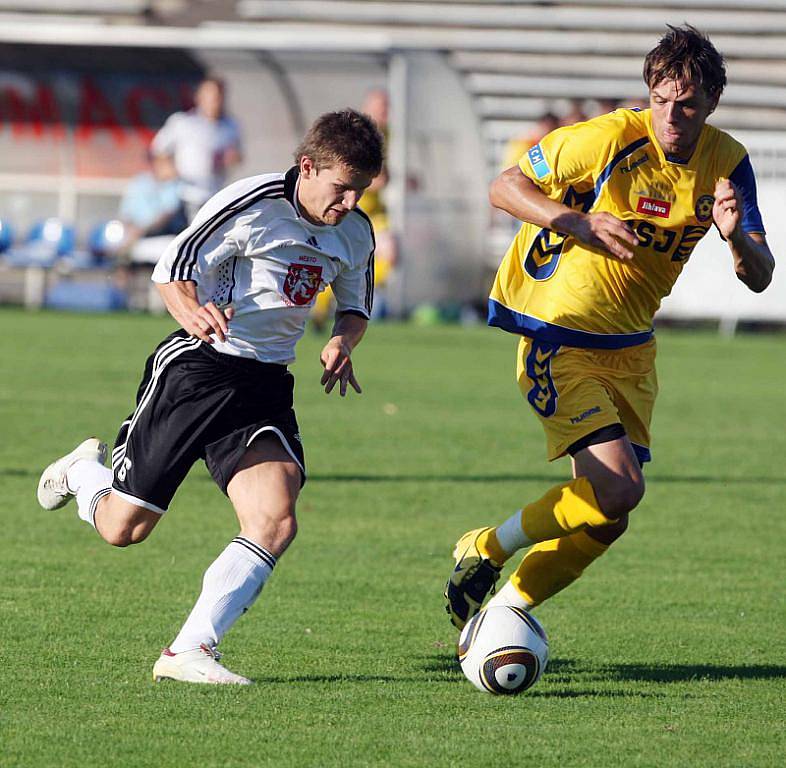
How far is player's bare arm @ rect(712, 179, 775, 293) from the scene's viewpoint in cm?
527

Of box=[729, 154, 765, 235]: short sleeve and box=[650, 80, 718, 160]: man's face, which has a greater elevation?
box=[650, 80, 718, 160]: man's face

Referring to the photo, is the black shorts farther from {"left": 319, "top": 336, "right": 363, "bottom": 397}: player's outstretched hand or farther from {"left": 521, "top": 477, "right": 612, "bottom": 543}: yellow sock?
{"left": 521, "top": 477, "right": 612, "bottom": 543}: yellow sock

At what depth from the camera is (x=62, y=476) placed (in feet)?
20.8

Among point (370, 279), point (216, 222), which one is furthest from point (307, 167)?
point (370, 279)

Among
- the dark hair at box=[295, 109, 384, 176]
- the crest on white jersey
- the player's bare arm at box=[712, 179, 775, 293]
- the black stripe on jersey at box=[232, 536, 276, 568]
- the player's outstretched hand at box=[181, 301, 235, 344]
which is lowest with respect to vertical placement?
the black stripe on jersey at box=[232, 536, 276, 568]

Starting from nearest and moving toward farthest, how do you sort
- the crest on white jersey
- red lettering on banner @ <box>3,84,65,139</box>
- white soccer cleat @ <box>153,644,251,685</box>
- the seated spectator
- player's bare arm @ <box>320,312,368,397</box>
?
white soccer cleat @ <box>153,644,251,685</box>, player's bare arm @ <box>320,312,368,397</box>, the crest on white jersey, the seated spectator, red lettering on banner @ <box>3,84,65,139</box>

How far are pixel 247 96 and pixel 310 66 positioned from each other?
1377 mm

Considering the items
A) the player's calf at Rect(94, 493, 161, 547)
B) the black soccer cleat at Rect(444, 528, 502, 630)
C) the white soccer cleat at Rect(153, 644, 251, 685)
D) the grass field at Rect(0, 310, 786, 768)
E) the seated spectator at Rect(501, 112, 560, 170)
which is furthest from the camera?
the seated spectator at Rect(501, 112, 560, 170)

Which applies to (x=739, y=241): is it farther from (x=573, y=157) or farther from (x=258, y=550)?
(x=258, y=550)

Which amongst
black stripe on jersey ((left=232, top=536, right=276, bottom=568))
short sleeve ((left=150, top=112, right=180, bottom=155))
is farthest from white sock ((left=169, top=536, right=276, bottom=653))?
short sleeve ((left=150, top=112, right=180, bottom=155))

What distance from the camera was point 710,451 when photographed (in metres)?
11.2

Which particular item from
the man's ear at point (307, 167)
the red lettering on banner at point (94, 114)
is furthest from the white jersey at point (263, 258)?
the red lettering on banner at point (94, 114)

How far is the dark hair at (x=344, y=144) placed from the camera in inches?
203

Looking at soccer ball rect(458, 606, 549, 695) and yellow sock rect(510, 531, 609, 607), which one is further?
yellow sock rect(510, 531, 609, 607)
